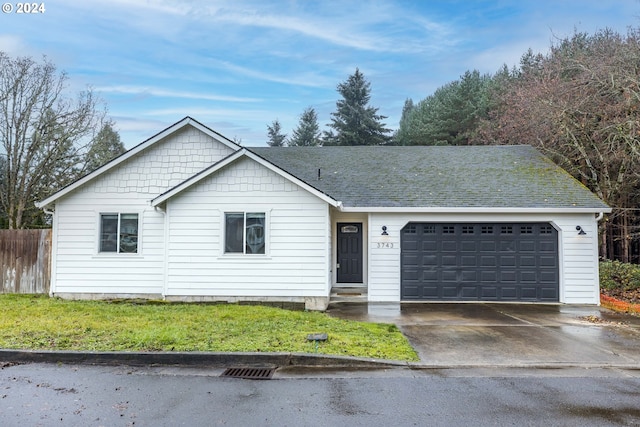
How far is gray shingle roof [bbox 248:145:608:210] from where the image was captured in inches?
456

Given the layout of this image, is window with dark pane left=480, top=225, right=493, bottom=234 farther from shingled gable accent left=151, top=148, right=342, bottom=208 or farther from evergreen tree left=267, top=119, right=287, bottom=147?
evergreen tree left=267, top=119, right=287, bottom=147

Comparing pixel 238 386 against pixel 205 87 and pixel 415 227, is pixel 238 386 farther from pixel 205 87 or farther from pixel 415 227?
pixel 205 87

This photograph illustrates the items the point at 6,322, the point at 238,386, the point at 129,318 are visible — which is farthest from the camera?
the point at 129,318

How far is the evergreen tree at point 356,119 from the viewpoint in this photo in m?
36.0

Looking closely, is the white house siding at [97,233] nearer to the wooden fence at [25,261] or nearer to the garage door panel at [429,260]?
the wooden fence at [25,261]

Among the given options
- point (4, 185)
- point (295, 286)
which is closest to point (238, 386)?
point (295, 286)

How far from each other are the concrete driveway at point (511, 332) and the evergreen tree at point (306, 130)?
110 feet

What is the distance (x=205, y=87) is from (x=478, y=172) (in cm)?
1368

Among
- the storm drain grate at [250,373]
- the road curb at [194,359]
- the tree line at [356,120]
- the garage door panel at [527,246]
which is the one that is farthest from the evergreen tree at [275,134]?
the storm drain grate at [250,373]

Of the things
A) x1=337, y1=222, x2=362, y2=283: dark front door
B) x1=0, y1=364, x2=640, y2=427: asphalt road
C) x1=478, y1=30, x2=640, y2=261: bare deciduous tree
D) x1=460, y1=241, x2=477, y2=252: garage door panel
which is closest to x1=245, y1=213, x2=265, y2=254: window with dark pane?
x1=337, y1=222, x2=362, y2=283: dark front door

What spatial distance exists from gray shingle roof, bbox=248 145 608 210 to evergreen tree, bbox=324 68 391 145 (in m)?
20.2

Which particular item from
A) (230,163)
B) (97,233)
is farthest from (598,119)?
(97,233)

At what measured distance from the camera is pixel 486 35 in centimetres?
1770

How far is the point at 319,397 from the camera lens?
14.7 ft
